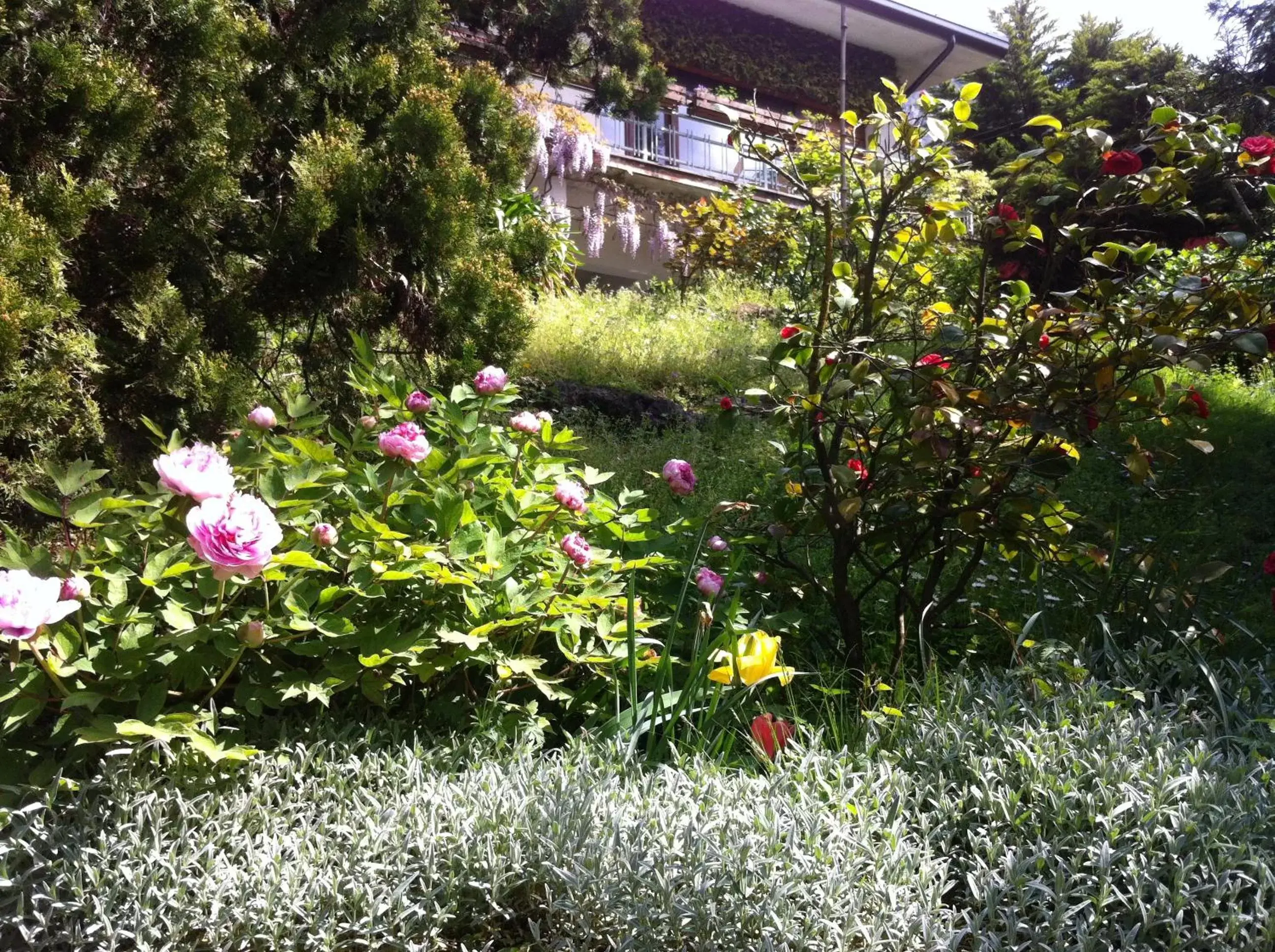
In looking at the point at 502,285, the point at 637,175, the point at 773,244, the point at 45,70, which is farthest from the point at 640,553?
the point at 637,175

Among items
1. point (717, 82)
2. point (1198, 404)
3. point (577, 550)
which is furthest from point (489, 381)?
point (717, 82)

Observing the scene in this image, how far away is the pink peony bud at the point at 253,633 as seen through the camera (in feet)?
5.82

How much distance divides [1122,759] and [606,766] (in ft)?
3.41

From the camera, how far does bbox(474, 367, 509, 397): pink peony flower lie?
8.73 ft

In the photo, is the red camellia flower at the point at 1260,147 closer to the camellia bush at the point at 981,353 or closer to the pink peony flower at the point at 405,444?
the camellia bush at the point at 981,353

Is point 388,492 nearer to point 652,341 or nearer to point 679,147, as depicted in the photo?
point 652,341

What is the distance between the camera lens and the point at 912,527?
2840mm

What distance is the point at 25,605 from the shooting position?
1.48 meters

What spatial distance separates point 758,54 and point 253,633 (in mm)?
16430

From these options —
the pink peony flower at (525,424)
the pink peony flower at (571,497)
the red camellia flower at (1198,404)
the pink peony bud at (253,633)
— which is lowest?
the pink peony bud at (253,633)

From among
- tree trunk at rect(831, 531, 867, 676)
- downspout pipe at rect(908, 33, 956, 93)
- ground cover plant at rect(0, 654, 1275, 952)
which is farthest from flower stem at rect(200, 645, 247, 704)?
downspout pipe at rect(908, 33, 956, 93)

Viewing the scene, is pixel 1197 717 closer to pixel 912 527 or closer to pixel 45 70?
pixel 912 527

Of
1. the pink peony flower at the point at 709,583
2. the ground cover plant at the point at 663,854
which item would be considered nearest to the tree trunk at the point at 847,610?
the pink peony flower at the point at 709,583

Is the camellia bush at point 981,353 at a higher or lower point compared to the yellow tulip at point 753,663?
higher
